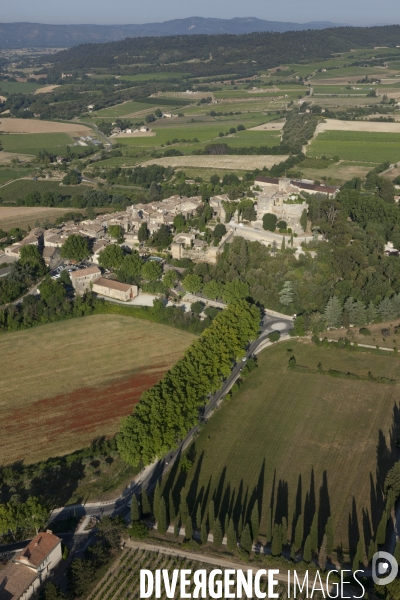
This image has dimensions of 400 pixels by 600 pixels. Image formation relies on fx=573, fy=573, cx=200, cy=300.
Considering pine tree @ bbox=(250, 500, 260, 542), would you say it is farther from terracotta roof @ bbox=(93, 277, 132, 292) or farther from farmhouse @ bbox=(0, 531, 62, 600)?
terracotta roof @ bbox=(93, 277, 132, 292)

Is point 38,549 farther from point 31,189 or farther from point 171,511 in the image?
point 31,189

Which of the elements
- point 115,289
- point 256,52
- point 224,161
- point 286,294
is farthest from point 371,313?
point 256,52

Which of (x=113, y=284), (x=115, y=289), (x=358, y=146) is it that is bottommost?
(x=115, y=289)

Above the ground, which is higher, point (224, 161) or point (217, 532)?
point (224, 161)

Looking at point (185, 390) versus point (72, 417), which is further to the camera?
point (72, 417)

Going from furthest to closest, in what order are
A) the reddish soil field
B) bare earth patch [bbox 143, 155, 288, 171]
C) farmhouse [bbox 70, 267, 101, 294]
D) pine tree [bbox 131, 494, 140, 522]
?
bare earth patch [bbox 143, 155, 288, 171] < farmhouse [bbox 70, 267, 101, 294] < the reddish soil field < pine tree [bbox 131, 494, 140, 522]

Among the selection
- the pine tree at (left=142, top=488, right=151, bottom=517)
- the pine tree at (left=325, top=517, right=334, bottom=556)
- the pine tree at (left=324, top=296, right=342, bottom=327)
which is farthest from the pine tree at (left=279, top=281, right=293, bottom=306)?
the pine tree at (left=142, top=488, right=151, bottom=517)

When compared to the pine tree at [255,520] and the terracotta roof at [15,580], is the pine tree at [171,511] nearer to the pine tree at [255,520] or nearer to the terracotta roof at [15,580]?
the pine tree at [255,520]

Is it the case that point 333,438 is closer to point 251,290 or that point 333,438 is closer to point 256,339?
point 256,339
